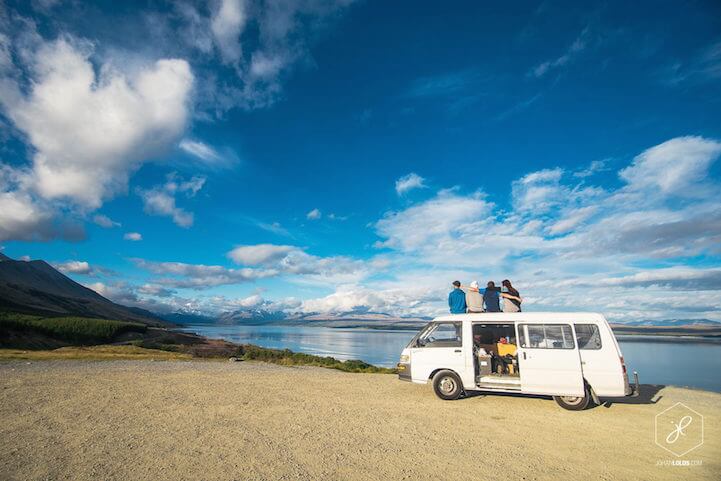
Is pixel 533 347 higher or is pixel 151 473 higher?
pixel 533 347

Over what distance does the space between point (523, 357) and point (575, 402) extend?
1861 mm

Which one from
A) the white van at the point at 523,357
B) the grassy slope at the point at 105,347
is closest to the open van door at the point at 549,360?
the white van at the point at 523,357

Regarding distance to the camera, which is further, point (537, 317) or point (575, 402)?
point (537, 317)

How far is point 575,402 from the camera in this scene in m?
10.3

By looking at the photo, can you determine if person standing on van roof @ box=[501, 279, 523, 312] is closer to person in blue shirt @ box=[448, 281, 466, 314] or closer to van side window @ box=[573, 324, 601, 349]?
person in blue shirt @ box=[448, 281, 466, 314]

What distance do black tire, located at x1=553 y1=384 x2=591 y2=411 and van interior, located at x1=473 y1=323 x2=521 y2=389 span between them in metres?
1.33

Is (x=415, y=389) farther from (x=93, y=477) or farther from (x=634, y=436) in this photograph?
(x=93, y=477)

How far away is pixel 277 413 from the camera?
9695mm

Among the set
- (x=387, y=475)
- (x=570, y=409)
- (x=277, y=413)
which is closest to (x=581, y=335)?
(x=570, y=409)

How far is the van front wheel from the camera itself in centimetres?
1014

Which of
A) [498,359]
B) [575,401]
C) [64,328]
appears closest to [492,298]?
[498,359]

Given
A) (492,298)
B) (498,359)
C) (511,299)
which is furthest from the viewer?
(492,298)

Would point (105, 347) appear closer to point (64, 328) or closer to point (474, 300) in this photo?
point (474, 300)

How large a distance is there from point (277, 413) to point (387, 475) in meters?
4.65
